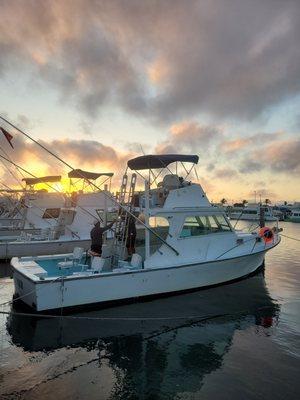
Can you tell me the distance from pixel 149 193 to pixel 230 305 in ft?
15.6

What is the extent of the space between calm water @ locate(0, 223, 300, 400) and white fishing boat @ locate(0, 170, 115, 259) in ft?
26.8

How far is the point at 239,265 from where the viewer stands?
44.4 feet

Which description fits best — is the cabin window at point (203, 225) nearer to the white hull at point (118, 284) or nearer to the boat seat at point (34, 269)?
the white hull at point (118, 284)

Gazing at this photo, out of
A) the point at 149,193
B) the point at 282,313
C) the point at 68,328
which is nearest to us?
the point at 68,328

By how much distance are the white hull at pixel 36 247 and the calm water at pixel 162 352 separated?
893 cm

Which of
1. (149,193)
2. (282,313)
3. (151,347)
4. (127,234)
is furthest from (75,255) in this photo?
(282,313)

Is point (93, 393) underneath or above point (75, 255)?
underneath

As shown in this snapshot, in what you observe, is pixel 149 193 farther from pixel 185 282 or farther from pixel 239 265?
pixel 239 265

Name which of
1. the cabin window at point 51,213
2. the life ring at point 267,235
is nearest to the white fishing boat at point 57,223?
the cabin window at point 51,213

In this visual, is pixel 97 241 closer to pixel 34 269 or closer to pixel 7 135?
pixel 34 269

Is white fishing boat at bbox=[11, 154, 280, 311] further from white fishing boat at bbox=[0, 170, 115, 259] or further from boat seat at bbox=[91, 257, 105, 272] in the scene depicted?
white fishing boat at bbox=[0, 170, 115, 259]

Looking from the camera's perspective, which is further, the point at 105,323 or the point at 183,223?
the point at 183,223

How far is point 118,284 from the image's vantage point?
10867 mm

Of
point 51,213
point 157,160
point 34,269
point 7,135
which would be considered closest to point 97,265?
point 34,269
